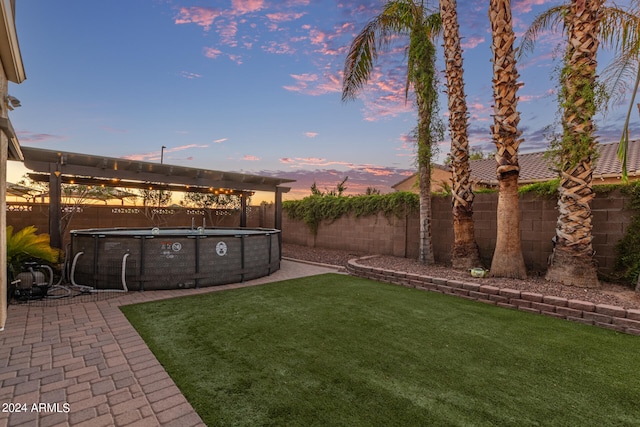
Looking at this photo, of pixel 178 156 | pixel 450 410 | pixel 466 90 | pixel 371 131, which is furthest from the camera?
pixel 178 156

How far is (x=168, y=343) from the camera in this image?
3.48 meters

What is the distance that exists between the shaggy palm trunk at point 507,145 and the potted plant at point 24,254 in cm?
870

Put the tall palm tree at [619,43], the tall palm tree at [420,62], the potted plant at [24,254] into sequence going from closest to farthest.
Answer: the potted plant at [24,254] < the tall palm tree at [619,43] < the tall palm tree at [420,62]

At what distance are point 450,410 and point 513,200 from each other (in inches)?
198

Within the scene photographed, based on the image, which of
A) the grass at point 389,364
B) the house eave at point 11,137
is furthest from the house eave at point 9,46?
the grass at point 389,364

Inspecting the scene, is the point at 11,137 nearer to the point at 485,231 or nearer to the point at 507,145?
the point at 507,145

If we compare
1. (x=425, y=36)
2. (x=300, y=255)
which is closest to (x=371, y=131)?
(x=425, y=36)

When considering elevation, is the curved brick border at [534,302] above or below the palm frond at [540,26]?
below

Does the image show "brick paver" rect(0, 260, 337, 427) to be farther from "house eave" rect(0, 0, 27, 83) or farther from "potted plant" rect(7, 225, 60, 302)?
"house eave" rect(0, 0, 27, 83)

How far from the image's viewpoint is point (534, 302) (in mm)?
4781

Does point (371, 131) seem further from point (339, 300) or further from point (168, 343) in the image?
point (168, 343)

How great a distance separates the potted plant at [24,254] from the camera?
5139mm

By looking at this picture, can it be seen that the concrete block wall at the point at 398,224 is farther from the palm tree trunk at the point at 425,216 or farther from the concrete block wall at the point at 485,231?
the palm tree trunk at the point at 425,216

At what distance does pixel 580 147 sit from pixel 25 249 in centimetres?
1028
